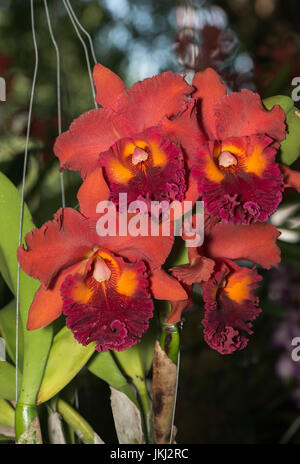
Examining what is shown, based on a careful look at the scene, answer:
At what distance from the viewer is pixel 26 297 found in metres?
0.47

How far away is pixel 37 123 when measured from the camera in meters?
1.17

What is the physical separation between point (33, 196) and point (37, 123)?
53 centimetres

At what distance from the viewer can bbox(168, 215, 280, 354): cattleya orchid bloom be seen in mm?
427

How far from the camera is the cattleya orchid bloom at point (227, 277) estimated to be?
43 centimetres

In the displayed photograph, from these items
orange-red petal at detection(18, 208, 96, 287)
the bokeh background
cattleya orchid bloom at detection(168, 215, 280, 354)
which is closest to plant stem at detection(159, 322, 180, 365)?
cattleya orchid bloom at detection(168, 215, 280, 354)

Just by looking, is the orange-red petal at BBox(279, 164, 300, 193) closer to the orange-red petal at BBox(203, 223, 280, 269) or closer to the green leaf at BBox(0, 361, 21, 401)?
the orange-red petal at BBox(203, 223, 280, 269)

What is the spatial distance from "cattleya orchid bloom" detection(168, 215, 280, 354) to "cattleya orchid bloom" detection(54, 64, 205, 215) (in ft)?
0.21

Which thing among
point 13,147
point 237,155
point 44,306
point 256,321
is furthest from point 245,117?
point 256,321

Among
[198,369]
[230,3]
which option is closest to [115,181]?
[198,369]

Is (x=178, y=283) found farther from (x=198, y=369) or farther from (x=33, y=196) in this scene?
(x=198, y=369)

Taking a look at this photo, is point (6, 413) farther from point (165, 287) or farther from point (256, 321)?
point (256, 321)

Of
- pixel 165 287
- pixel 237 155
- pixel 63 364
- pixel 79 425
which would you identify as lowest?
pixel 79 425

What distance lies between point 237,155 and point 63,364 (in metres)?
0.28
